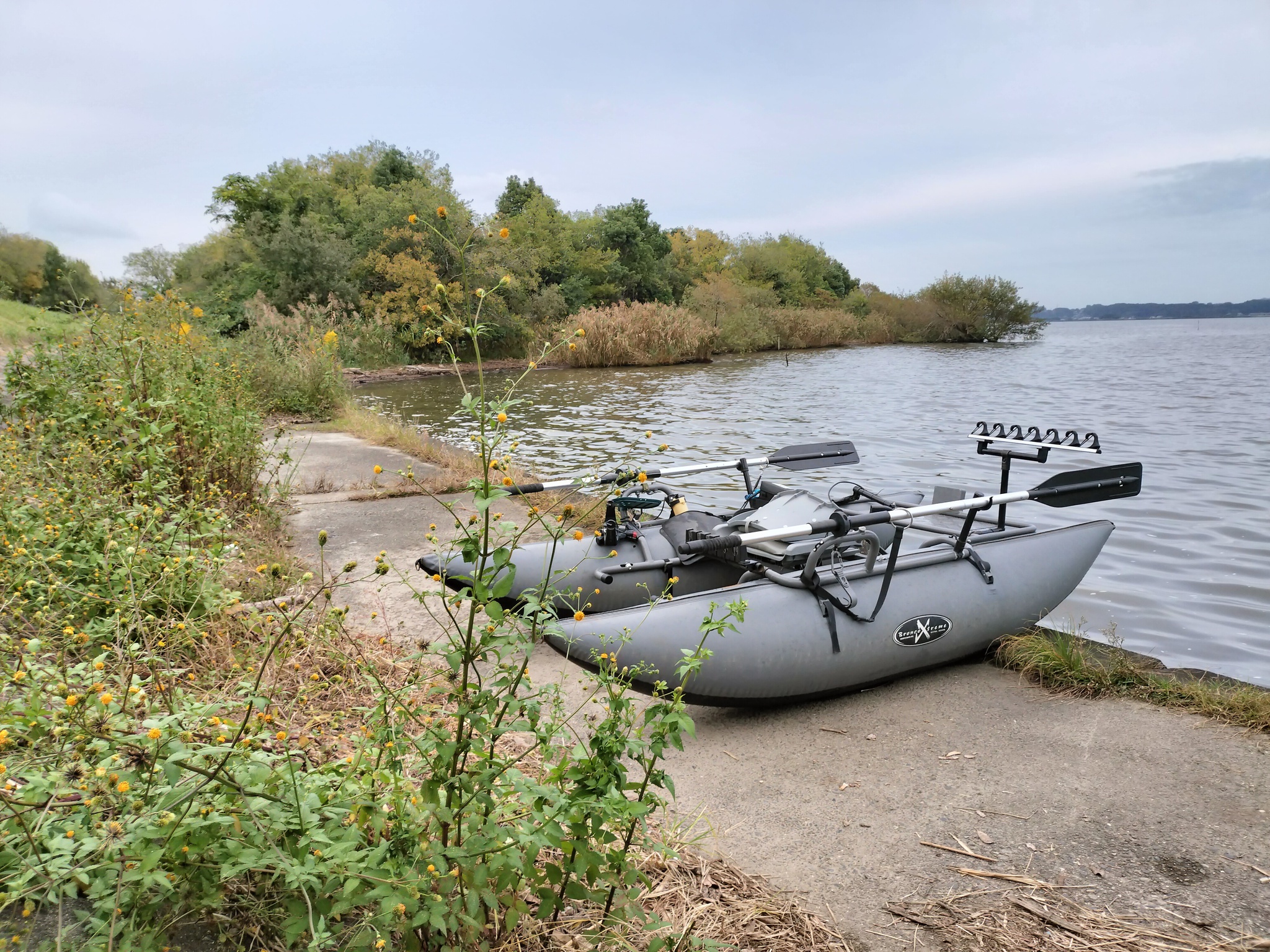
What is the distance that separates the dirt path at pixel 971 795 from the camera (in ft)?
8.46

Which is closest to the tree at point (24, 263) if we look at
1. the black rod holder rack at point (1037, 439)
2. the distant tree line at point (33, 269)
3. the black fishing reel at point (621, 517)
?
the distant tree line at point (33, 269)

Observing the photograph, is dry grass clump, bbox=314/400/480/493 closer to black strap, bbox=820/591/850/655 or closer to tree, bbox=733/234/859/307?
black strap, bbox=820/591/850/655

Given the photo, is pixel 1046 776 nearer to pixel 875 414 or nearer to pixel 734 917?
pixel 734 917

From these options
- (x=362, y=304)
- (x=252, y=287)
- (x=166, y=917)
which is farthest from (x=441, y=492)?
(x=252, y=287)

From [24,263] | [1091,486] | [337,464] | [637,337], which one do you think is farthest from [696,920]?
[24,263]

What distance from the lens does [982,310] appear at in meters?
A: 45.7

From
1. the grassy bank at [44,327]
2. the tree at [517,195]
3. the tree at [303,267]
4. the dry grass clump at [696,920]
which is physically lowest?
the dry grass clump at [696,920]

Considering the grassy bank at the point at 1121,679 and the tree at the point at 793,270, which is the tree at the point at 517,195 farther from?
the grassy bank at the point at 1121,679

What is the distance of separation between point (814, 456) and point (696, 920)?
12.9ft

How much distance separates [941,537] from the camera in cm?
486

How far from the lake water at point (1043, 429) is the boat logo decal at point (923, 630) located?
1.50 metres

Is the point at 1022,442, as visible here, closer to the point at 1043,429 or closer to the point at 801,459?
the point at 801,459

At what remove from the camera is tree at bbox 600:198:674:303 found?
4341 centimetres

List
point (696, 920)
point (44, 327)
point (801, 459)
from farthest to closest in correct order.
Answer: point (44, 327), point (801, 459), point (696, 920)
